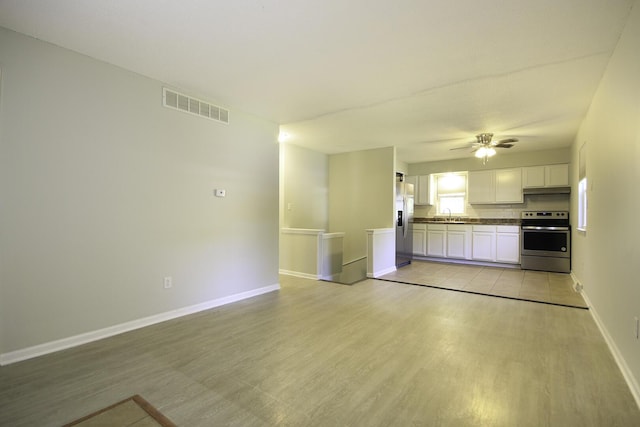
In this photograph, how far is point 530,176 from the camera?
622 cm

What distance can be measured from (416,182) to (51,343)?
724cm

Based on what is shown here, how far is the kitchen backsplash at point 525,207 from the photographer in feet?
20.4

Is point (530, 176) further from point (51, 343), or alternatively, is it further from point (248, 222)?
point (51, 343)

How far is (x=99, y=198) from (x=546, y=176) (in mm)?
7377

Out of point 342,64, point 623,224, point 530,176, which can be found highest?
point 342,64

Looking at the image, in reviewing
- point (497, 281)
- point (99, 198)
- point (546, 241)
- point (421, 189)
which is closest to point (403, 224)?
point (421, 189)

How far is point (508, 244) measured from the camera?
6344 mm

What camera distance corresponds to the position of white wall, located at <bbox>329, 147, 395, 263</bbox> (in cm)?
599

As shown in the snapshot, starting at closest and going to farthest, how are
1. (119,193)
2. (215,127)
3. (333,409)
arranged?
(333,409)
(119,193)
(215,127)

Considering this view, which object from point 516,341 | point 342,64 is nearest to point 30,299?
point 342,64

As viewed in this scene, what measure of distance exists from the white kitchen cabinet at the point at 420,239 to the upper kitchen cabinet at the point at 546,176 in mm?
2274

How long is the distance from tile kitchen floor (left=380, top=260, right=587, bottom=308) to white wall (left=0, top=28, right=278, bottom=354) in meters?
3.27

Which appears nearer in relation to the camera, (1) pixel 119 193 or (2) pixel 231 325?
(1) pixel 119 193

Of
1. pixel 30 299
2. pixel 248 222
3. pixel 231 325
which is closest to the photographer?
pixel 30 299
